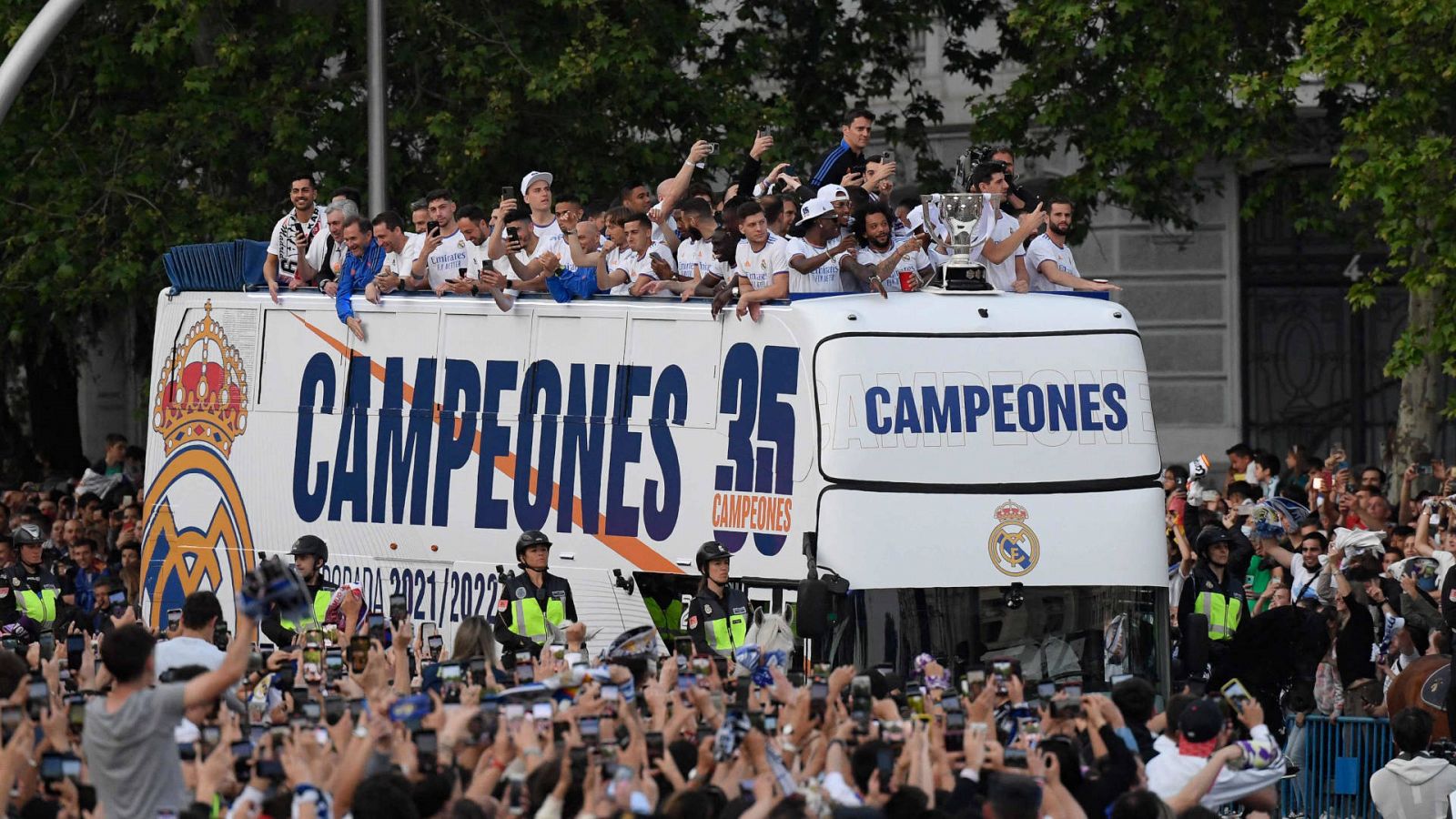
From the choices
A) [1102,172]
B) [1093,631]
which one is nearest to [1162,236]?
[1102,172]

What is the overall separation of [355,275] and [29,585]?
3.31 meters

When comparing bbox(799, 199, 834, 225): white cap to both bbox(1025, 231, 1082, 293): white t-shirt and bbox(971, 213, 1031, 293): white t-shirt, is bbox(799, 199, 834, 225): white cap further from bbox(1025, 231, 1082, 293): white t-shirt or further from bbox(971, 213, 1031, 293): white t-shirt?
bbox(1025, 231, 1082, 293): white t-shirt

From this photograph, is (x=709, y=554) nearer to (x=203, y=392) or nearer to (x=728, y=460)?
(x=728, y=460)

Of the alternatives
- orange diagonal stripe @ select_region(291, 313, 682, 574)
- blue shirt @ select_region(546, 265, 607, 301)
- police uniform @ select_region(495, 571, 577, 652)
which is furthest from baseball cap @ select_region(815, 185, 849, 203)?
police uniform @ select_region(495, 571, 577, 652)

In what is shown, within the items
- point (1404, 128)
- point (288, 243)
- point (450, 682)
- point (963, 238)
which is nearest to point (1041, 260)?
point (963, 238)

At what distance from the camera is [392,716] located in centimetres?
876

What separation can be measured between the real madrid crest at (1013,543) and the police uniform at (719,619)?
1.35 m

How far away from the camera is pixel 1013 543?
43.9 ft

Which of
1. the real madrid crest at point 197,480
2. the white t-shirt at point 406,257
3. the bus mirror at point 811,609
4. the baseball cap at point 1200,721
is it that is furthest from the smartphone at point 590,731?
the real madrid crest at point 197,480

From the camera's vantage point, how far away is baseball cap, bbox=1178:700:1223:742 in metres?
10.1

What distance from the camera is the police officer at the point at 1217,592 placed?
16.1m

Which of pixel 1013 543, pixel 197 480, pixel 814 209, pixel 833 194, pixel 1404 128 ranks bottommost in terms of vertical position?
pixel 1013 543

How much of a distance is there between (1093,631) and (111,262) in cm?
1255

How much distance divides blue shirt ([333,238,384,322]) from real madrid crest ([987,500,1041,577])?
506 cm
